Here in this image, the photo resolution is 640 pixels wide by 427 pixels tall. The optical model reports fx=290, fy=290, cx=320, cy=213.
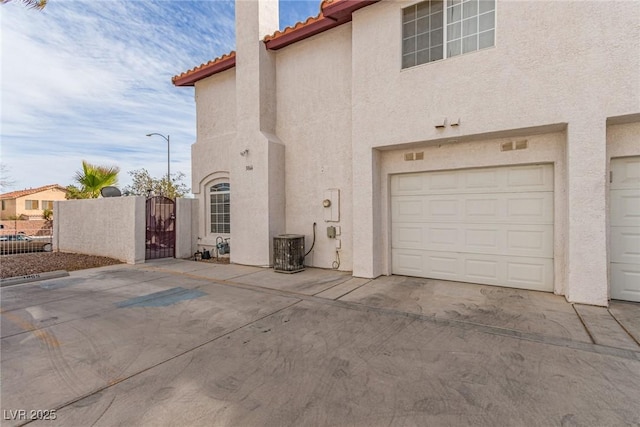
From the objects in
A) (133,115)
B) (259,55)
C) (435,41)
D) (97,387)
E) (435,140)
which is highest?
(133,115)

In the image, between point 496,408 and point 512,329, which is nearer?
point 496,408

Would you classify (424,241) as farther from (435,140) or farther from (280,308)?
(280,308)

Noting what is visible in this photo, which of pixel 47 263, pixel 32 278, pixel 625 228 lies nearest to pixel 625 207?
pixel 625 228

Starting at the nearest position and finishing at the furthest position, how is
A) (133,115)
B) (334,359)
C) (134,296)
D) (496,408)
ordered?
(496,408) < (334,359) < (134,296) < (133,115)

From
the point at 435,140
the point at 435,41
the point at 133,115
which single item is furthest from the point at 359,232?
the point at 133,115

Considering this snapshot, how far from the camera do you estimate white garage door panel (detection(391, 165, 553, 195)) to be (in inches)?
226

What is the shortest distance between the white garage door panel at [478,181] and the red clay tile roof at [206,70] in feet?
23.0

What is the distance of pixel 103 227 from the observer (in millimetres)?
10492

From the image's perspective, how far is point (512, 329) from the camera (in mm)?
4051

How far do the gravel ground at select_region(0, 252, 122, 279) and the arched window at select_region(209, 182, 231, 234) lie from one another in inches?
130

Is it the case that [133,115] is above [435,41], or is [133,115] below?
above

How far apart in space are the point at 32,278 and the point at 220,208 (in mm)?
5248


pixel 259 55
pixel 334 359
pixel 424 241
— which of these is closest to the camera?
pixel 334 359

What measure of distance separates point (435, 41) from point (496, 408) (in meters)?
6.69
